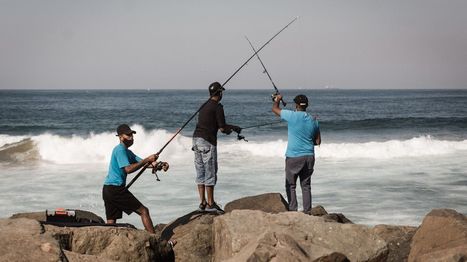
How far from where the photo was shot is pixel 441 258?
5184 mm

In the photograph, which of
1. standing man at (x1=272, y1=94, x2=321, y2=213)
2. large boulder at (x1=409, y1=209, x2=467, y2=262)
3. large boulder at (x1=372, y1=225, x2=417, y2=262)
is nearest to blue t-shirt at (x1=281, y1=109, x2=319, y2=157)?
standing man at (x1=272, y1=94, x2=321, y2=213)

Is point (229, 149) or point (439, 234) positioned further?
point (229, 149)

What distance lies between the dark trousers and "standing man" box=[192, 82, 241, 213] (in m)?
0.79

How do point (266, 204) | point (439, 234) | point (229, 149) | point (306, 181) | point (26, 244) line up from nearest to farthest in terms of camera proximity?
point (26, 244), point (439, 234), point (306, 181), point (266, 204), point (229, 149)

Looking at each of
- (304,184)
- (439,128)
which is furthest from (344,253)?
(439,128)

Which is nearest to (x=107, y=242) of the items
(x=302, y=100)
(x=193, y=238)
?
(x=193, y=238)

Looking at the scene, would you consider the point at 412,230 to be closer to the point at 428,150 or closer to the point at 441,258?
the point at 441,258

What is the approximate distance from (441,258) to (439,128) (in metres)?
31.7

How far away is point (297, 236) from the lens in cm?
557

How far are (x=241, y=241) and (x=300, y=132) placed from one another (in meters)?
1.80

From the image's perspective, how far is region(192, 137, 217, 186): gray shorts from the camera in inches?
285

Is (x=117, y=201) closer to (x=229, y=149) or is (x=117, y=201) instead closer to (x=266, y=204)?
(x=266, y=204)

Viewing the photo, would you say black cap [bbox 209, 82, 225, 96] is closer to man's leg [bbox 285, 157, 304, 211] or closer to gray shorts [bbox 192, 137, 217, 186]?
gray shorts [bbox 192, 137, 217, 186]

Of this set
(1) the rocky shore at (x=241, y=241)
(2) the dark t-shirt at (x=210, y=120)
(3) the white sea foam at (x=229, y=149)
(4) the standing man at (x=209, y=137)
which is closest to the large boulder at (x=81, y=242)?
(1) the rocky shore at (x=241, y=241)
